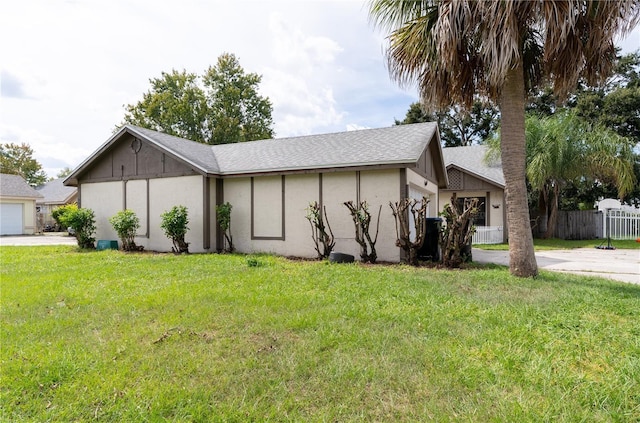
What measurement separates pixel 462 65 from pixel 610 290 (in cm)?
480

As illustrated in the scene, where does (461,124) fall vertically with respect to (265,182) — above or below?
above

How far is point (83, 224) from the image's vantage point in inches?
504

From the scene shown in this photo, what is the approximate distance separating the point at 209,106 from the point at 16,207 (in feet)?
52.6

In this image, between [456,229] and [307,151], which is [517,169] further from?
[307,151]

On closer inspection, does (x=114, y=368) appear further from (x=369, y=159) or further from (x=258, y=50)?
(x=258, y=50)

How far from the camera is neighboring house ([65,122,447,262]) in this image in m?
9.90

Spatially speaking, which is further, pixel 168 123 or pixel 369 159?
pixel 168 123

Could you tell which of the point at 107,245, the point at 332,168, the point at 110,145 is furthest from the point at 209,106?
the point at 332,168

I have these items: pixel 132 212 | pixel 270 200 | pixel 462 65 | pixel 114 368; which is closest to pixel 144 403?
pixel 114 368

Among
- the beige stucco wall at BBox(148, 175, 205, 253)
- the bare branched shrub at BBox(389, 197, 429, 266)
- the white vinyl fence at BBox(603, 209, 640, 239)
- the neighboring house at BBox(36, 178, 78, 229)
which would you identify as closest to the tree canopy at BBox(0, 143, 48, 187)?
the neighboring house at BBox(36, 178, 78, 229)

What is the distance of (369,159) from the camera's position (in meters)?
9.70

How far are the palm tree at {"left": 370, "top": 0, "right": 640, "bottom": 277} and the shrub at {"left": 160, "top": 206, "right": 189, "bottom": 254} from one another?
7661 mm

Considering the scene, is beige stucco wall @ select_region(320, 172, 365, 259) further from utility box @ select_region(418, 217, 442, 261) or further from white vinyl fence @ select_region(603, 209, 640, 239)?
white vinyl fence @ select_region(603, 209, 640, 239)

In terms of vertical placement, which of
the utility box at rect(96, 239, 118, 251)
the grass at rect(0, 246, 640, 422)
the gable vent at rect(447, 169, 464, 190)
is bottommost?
the grass at rect(0, 246, 640, 422)
